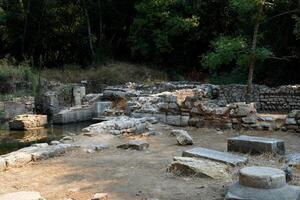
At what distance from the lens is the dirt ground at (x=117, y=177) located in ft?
21.2

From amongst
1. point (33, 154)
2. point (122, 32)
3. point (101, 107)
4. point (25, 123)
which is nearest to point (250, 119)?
point (33, 154)

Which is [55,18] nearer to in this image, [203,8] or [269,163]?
[203,8]

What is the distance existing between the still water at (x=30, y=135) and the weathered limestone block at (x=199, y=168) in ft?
19.6

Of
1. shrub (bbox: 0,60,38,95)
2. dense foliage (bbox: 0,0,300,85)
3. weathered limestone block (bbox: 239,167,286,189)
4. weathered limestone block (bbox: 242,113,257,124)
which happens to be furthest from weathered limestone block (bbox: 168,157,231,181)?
dense foliage (bbox: 0,0,300,85)

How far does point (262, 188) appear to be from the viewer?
18.8 feet

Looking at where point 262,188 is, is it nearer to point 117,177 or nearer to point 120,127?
point 117,177

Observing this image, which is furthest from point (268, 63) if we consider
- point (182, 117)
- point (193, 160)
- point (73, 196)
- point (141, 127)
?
point (73, 196)

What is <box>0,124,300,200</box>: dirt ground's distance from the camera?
21.2 ft

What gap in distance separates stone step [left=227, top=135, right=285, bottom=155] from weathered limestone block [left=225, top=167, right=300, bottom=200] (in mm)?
2888

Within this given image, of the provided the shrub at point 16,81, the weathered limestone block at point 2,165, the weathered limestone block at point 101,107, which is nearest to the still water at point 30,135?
the weathered limestone block at point 101,107

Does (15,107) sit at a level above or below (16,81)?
below

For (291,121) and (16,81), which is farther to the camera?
(16,81)

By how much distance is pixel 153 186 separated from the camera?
678 centimetres

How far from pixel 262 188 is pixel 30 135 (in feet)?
33.1
